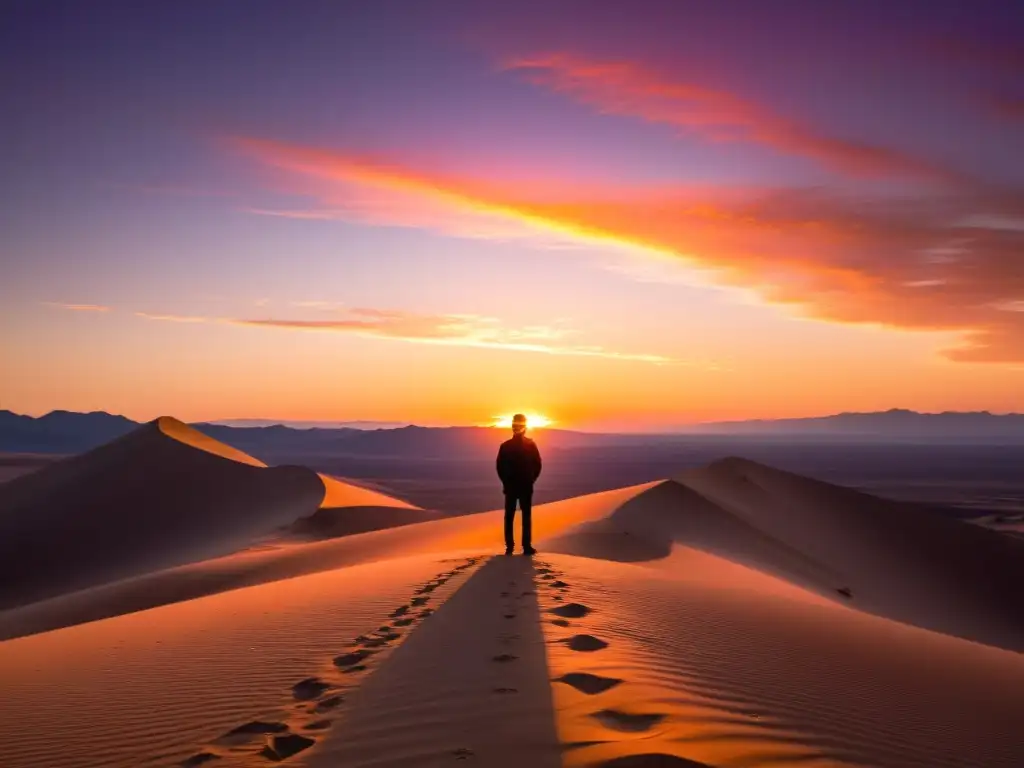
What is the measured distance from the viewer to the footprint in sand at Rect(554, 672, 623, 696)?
550 centimetres

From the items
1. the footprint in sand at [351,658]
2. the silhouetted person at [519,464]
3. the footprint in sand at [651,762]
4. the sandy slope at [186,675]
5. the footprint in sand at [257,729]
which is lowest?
the sandy slope at [186,675]

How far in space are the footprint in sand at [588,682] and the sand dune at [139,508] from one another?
72.7 ft

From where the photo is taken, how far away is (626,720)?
4.87m

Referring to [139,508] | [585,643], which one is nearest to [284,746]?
[585,643]

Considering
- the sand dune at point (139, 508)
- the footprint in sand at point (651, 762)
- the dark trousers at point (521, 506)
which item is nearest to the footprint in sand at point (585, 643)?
the footprint in sand at point (651, 762)

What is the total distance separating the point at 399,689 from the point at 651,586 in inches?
228

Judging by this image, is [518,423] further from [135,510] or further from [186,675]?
[135,510]

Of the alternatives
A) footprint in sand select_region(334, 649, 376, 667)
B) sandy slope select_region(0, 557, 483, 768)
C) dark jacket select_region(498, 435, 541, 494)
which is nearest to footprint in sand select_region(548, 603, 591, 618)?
sandy slope select_region(0, 557, 483, 768)

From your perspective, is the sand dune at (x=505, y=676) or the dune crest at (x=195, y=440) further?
the dune crest at (x=195, y=440)

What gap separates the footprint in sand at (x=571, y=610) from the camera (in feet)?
26.8

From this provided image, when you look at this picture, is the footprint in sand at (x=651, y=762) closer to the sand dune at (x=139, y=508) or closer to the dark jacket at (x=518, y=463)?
the dark jacket at (x=518, y=463)

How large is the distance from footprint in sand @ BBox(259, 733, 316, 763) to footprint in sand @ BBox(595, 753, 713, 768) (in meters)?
1.78

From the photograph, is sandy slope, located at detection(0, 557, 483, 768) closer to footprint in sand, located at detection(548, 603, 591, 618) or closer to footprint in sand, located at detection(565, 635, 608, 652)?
footprint in sand, located at detection(548, 603, 591, 618)

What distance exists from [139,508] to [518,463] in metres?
28.3
